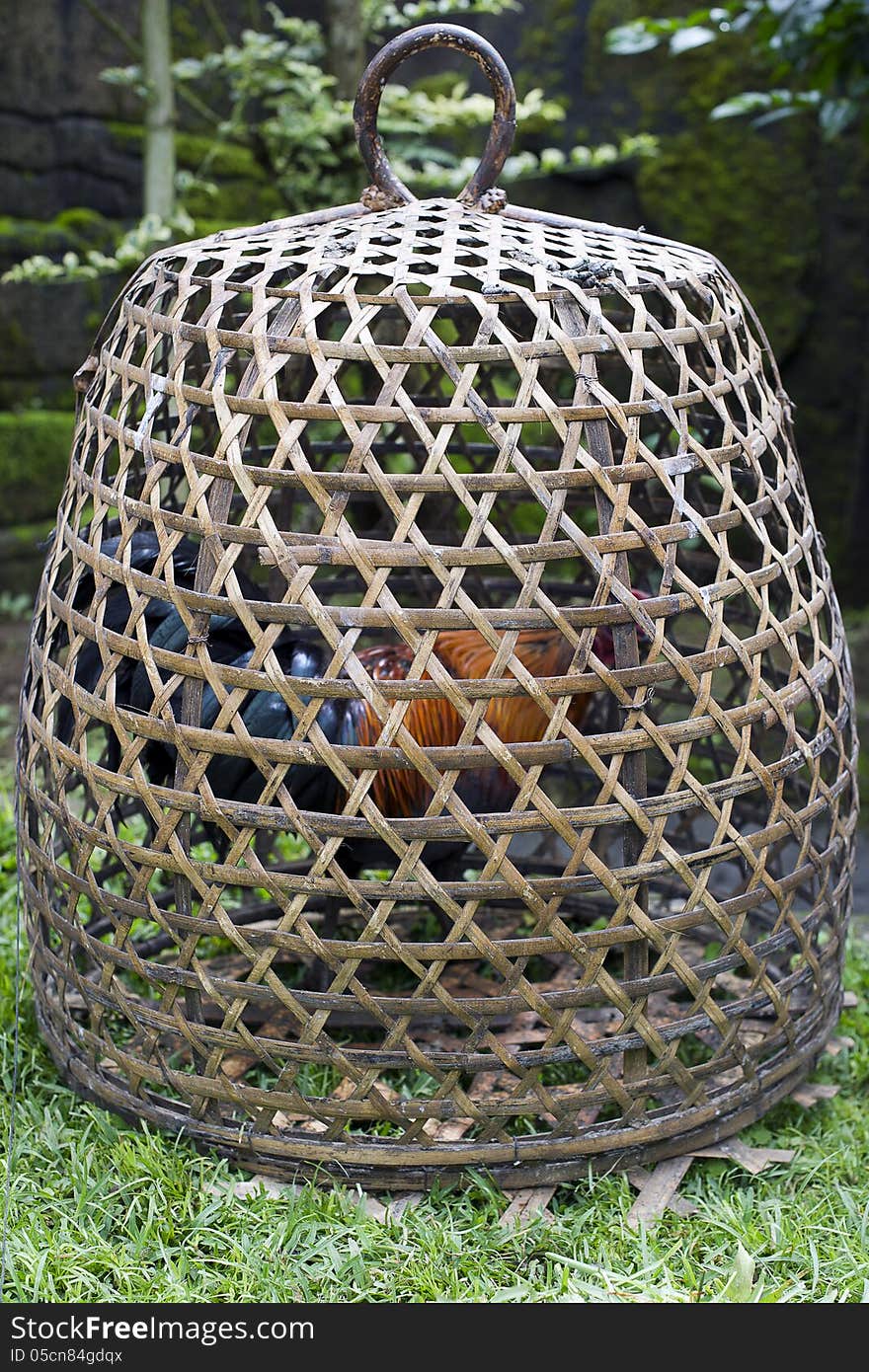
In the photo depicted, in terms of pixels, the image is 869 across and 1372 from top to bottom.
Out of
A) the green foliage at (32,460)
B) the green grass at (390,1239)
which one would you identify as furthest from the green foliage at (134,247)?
the green grass at (390,1239)

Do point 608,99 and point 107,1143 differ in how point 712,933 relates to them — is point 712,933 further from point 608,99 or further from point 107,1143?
point 608,99

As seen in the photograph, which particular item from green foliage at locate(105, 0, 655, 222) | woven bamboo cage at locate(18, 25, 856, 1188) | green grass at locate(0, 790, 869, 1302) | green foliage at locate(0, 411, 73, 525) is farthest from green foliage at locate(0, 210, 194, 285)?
green grass at locate(0, 790, 869, 1302)

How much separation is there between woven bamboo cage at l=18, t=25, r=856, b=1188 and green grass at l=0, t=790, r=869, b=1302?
7 centimetres

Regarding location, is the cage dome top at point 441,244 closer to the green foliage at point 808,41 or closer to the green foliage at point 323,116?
the green foliage at point 808,41

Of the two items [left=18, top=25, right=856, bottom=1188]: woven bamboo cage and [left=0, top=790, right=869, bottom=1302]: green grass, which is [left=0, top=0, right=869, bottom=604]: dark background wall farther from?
[left=0, top=790, right=869, bottom=1302]: green grass

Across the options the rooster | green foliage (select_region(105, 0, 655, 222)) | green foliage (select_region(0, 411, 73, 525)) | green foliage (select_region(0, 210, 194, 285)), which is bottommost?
green foliage (select_region(0, 411, 73, 525))

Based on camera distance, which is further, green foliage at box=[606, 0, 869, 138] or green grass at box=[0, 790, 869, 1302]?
green foliage at box=[606, 0, 869, 138]

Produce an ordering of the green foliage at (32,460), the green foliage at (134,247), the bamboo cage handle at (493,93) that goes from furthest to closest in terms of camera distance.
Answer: the green foliage at (32,460) < the green foliage at (134,247) < the bamboo cage handle at (493,93)

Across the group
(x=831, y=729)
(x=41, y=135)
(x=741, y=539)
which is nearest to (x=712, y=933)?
(x=831, y=729)

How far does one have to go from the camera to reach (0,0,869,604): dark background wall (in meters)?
5.42

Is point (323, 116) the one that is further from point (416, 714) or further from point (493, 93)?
point (416, 714)

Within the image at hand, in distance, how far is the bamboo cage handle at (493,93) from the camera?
2.13 meters

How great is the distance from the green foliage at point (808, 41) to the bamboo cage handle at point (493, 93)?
168 centimetres

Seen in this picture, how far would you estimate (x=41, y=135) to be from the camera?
5.48m
